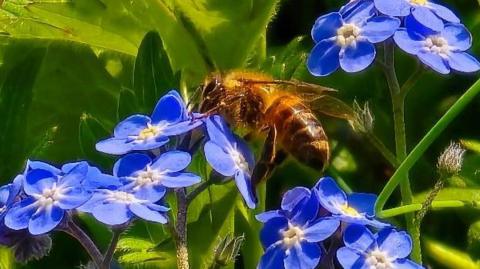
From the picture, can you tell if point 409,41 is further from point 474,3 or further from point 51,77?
point 51,77

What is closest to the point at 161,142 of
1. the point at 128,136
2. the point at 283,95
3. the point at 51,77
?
the point at 128,136

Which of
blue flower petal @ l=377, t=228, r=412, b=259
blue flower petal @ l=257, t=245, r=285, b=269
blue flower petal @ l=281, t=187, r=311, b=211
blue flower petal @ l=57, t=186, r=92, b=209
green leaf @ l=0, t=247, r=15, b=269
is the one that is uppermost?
blue flower petal @ l=57, t=186, r=92, b=209

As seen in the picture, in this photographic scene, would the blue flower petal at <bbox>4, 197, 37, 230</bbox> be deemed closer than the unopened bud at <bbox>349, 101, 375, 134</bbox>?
Yes

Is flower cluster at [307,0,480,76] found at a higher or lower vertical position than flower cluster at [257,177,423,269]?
higher

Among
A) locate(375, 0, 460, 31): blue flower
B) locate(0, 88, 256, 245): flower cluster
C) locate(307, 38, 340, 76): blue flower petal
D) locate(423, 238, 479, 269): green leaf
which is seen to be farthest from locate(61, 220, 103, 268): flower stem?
locate(423, 238, 479, 269): green leaf

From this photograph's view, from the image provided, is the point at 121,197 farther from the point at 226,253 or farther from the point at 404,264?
the point at 404,264

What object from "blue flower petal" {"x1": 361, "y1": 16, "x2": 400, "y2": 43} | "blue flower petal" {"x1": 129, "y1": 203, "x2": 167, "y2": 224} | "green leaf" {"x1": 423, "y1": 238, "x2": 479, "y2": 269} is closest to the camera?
"blue flower petal" {"x1": 129, "y1": 203, "x2": 167, "y2": 224}

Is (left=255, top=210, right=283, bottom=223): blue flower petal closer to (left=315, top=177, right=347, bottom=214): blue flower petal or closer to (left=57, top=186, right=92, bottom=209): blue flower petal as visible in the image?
(left=315, top=177, right=347, bottom=214): blue flower petal
